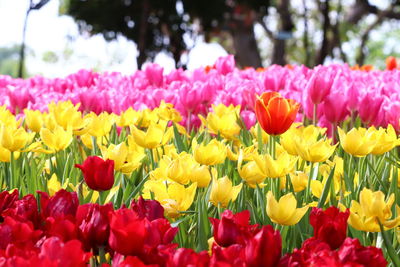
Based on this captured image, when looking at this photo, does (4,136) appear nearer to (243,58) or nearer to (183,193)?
(183,193)

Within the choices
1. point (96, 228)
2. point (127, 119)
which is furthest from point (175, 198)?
point (127, 119)

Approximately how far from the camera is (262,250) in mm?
1186

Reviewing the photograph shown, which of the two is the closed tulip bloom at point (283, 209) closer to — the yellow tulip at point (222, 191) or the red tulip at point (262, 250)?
the yellow tulip at point (222, 191)

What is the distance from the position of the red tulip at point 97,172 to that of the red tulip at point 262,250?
26.9 inches

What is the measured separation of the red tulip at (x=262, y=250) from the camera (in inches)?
46.6

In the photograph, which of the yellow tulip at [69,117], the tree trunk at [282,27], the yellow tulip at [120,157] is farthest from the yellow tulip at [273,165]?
the tree trunk at [282,27]

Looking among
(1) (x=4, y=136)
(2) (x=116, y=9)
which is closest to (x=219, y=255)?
(1) (x=4, y=136)

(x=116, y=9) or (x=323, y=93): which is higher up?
(x=116, y=9)

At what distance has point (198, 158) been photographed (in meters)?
2.03

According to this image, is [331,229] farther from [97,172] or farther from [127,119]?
[127,119]

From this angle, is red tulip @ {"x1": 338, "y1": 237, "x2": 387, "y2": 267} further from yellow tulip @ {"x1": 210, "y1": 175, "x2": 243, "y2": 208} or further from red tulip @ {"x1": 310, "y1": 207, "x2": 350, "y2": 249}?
yellow tulip @ {"x1": 210, "y1": 175, "x2": 243, "y2": 208}

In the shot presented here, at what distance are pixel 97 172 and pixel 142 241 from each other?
581 millimetres

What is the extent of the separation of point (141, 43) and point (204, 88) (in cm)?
1165

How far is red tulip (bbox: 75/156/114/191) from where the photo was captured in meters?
1.77
